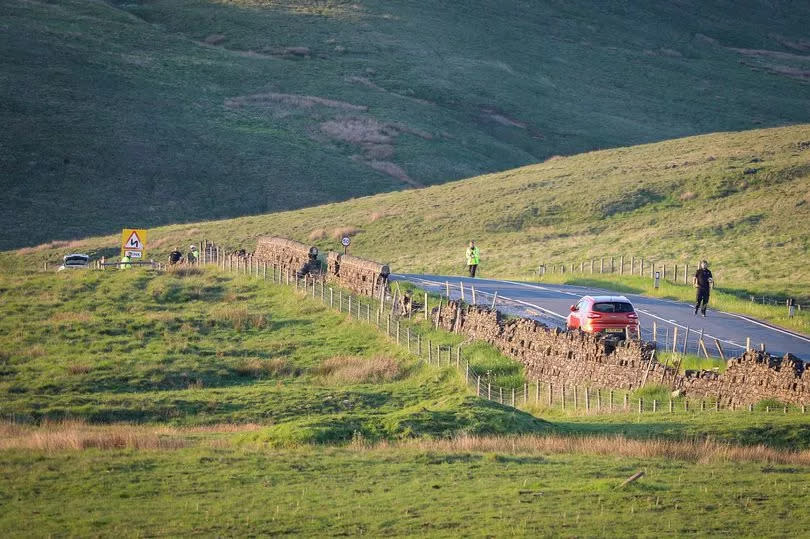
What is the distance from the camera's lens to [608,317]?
39.2 metres

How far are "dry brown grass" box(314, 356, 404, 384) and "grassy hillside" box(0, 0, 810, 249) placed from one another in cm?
4229

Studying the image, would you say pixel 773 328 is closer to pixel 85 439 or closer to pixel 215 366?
pixel 215 366

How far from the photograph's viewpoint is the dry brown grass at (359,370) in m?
39.6

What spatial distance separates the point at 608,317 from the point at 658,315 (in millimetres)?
8059

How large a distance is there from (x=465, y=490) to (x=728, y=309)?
30.2 metres

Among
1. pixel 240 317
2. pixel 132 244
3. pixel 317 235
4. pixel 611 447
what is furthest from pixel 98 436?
pixel 317 235

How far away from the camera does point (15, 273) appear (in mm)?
67562

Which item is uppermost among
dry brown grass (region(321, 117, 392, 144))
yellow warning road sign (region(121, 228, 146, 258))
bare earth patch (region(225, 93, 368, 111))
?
bare earth patch (region(225, 93, 368, 111))

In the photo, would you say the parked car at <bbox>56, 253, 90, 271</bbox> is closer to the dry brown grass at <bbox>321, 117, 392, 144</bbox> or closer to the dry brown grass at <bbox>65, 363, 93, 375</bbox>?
the dry brown grass at <bbox>65, 363, 93, 375</bbox>

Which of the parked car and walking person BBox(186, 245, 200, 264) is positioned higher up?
walking person BBox(186, 245, 200, 264)

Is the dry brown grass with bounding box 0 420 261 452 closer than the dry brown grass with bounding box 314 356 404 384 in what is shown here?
Yes

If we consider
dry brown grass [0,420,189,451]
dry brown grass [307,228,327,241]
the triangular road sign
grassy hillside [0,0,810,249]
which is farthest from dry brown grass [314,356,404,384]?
grassy hillside [0,0,810,249]

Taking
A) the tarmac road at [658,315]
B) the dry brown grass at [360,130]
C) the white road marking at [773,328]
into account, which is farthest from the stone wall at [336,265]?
the dry brown grass at [360,130]

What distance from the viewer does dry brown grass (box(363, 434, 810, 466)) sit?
26.3 metres
